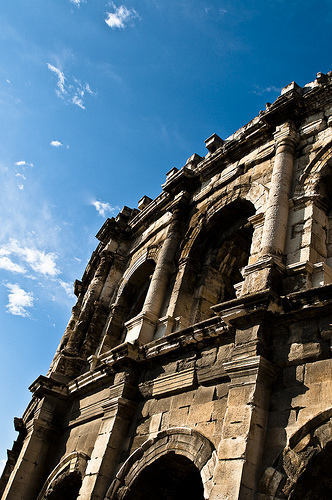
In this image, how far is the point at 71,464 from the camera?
8695mm

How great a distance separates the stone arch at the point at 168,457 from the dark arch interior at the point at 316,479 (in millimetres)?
1124

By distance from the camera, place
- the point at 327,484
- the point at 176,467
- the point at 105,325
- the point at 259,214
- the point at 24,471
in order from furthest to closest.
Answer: the point at 105,325 → the point at 24,471 → the point at 259,214 → the point at 176,467 → the point at 327,484

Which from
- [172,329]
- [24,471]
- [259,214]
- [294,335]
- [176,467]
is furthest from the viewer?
[24,471]

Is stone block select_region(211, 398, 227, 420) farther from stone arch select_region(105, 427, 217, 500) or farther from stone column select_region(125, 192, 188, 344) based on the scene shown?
stone column select_region(125, 192, 188, 344)

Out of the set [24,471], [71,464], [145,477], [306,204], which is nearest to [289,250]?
[306,204]

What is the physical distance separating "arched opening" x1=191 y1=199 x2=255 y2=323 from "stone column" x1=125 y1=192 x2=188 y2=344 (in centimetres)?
60

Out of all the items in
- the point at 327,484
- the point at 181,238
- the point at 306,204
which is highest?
the point at 181,238

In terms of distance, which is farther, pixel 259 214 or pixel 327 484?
pixel 259 214

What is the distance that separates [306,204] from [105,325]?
244 inches

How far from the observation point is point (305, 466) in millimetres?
4824

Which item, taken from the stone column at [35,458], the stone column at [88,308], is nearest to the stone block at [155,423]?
the stone column at [35,458]

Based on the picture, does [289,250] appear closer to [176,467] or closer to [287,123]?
[287,123]

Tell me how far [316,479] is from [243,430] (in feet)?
2.82

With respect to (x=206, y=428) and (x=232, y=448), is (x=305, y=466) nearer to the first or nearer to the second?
(x=232, y=448)
